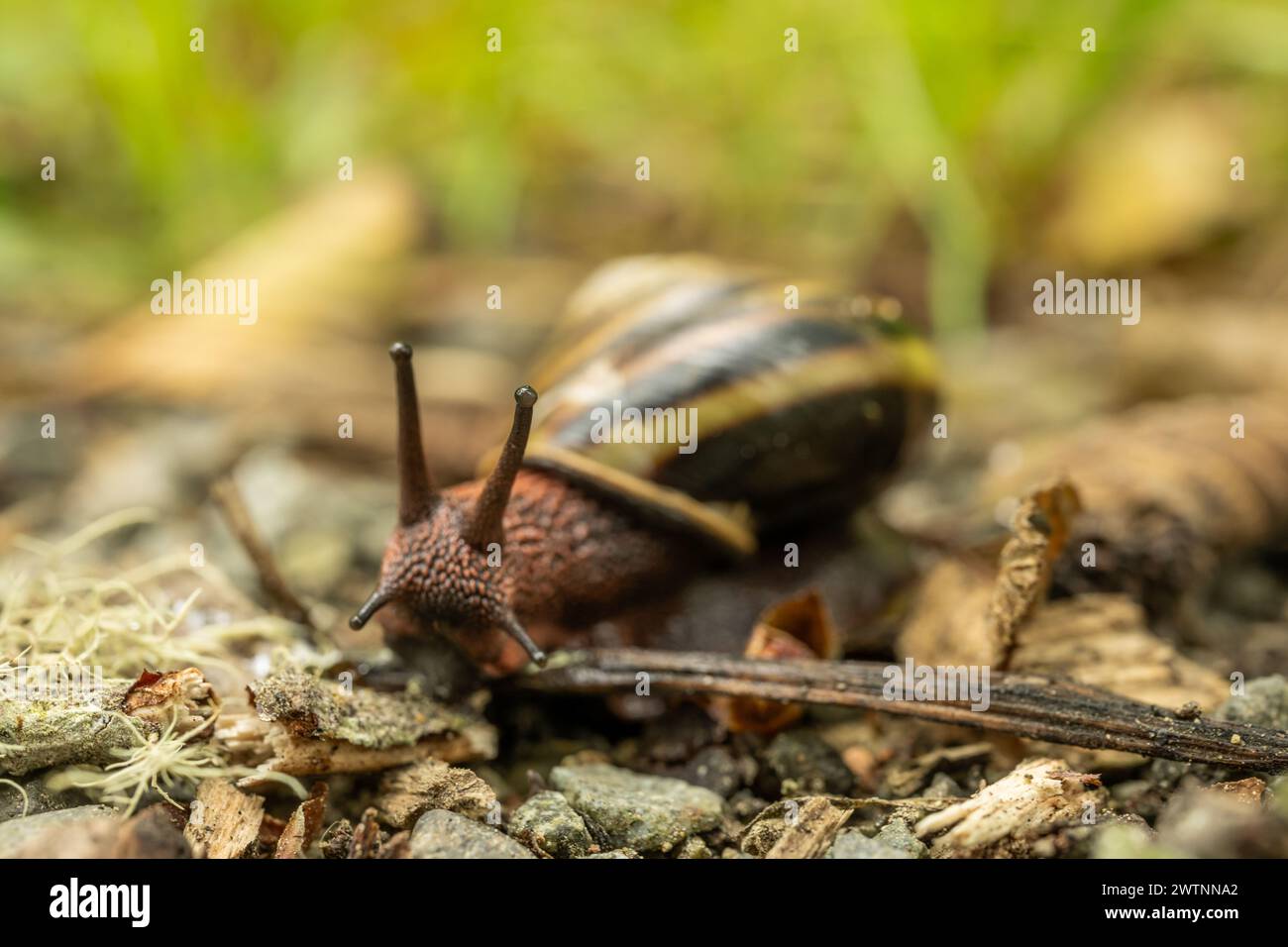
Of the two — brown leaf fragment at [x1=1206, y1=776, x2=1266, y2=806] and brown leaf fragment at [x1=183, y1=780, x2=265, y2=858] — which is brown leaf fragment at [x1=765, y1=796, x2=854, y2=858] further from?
brown leaf fragment at [x1=183, y1=780, x2=265, y2=858]

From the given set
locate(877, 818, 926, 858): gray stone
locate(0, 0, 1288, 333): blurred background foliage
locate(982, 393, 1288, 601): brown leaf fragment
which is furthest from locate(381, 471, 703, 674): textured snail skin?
locate(0, 0, 1288, 333): blurred background foliage

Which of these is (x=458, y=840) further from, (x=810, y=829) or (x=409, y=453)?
(x=409, y=453)

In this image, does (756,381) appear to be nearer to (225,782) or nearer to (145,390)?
(225,782)

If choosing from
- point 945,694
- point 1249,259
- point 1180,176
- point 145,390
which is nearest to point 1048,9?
point 1180,176

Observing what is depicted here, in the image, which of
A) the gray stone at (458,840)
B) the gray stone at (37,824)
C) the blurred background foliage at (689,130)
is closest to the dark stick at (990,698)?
the gray stone at (458,840)

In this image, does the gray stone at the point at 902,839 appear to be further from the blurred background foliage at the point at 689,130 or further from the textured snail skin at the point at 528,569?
the blurred background foliage at the point at 689,130

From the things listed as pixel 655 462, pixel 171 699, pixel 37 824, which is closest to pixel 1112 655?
pixel 655 462
